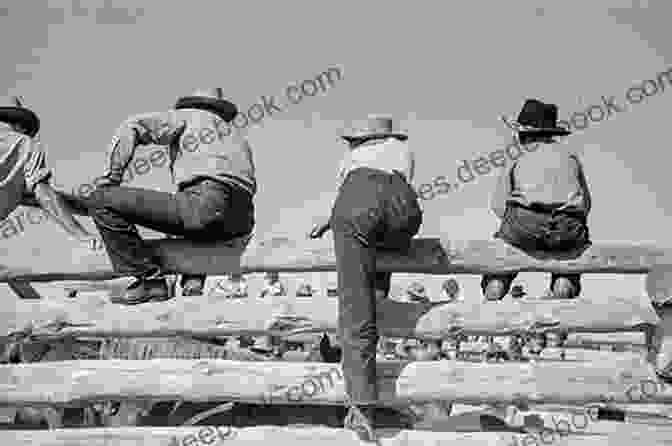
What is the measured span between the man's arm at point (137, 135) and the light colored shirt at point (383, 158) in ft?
4.16

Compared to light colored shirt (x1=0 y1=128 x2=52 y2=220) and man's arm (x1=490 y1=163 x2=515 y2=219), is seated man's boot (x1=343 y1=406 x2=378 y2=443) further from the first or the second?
light colored shirt (x1=0 y1=128 x2=52 y2=220)

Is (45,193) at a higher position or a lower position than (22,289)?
higher

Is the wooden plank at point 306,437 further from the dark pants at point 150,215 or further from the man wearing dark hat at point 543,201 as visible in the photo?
the dark pants at point 150,215

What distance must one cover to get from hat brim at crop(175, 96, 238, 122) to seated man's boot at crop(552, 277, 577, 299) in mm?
2822

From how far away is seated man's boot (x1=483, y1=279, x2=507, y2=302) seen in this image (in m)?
5.26

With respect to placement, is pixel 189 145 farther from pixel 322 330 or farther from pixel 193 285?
pixel 322 330

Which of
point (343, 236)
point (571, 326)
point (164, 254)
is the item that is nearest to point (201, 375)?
point (164, 254)

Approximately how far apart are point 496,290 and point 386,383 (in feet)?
3.62

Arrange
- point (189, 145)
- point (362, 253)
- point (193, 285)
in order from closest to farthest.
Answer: point (362, 253) → point (189, 145) → point (193, 285)

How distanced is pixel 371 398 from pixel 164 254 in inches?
76.0

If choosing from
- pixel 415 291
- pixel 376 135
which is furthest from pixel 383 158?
pixel 415 291

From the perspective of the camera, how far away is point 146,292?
17.3 ft

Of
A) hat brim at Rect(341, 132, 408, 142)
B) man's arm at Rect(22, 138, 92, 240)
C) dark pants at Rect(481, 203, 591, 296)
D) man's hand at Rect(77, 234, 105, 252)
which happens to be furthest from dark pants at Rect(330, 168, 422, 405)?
man's arm at Rect(22, 138, 92, 240)

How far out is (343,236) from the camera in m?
4.61
